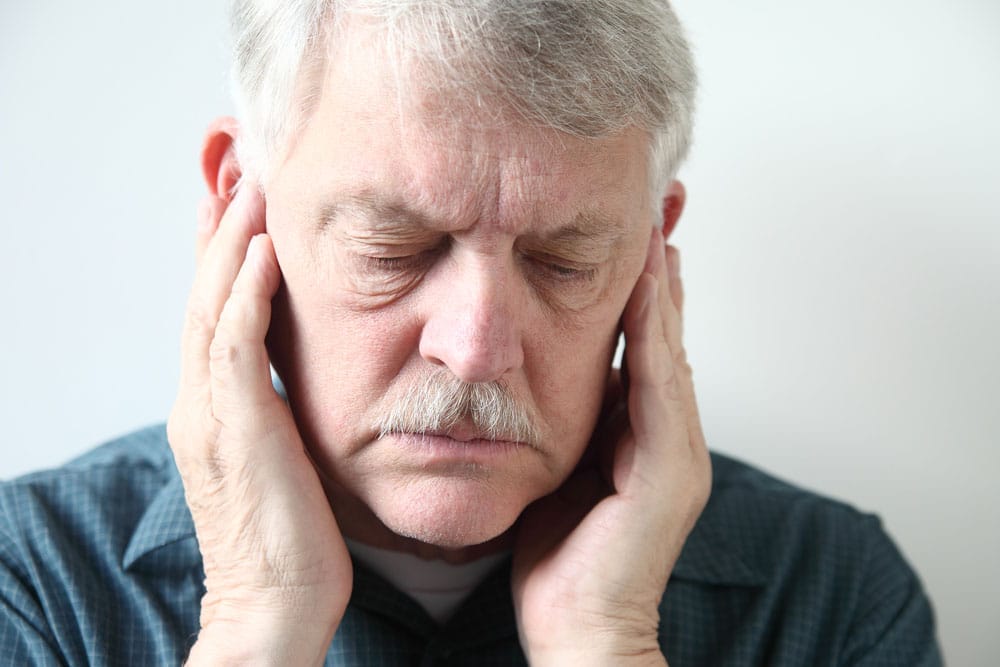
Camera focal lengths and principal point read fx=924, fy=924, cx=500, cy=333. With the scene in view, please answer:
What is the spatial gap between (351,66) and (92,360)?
3.98ft

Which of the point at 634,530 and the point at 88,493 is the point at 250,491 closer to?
the point at 88,493

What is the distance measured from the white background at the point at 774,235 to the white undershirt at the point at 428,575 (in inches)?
30.4

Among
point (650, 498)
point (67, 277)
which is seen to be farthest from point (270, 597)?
point (67, 277)

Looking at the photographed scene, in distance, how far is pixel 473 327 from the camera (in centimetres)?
138

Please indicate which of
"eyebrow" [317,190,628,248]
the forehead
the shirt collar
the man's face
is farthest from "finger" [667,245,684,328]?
the shirt collar

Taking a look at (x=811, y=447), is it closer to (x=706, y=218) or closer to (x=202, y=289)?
(x=706, y=218)

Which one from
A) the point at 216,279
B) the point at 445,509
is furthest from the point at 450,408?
the point at 216,279

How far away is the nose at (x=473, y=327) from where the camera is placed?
1382 millimetres

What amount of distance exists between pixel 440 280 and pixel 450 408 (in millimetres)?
200

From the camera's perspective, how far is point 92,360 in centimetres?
221

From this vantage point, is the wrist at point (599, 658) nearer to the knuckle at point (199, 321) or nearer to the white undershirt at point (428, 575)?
the white undershirt at point (428, 575)

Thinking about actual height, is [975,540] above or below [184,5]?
below

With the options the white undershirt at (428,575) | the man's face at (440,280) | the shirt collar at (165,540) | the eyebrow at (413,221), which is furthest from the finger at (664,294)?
the shirt collar at (165,540)

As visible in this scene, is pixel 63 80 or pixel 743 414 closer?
pixel 63 80
